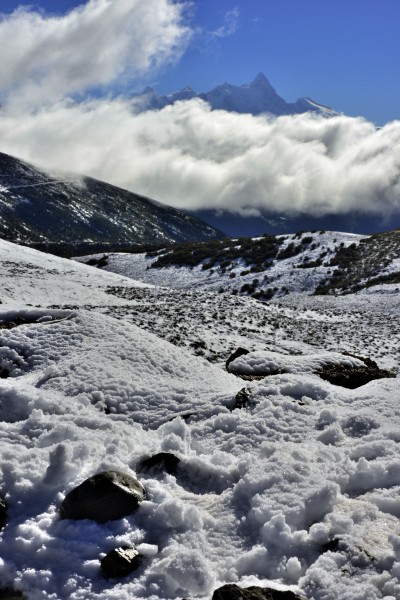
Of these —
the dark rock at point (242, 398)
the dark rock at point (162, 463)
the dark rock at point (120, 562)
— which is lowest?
the dark rock at point (120, 562)

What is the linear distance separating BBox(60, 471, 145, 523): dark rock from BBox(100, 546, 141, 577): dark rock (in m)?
0.75

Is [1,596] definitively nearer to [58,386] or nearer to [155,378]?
[58,386]

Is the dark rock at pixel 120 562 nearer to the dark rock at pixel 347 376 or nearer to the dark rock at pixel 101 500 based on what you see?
the dark rock at pixel 101 500

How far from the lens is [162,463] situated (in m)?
8.23

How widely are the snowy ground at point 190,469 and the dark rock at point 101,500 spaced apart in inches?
4.8

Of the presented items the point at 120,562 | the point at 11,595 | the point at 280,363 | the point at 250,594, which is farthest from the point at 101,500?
the point at 280,363

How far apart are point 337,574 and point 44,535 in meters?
3.64

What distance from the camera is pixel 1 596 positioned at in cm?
572

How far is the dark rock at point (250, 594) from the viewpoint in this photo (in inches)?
205

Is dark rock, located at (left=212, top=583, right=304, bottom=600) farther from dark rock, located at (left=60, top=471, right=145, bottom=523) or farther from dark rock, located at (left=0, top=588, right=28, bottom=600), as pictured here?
dark rock, located at (left=0, top=588, right=28, bottom=600)

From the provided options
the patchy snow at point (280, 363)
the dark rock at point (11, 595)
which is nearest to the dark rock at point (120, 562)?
the dark rock at point (11, 595)

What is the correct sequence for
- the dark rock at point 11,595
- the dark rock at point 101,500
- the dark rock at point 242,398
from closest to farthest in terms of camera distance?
the dark rock at point 11,595
the dark rock at point 101,500
the dark rock at point 242,398

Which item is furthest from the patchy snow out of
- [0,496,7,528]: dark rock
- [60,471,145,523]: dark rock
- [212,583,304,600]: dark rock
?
[212,583,304,600]: dark rock

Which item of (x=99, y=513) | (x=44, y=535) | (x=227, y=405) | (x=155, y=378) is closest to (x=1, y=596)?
(x=44, y=535)
